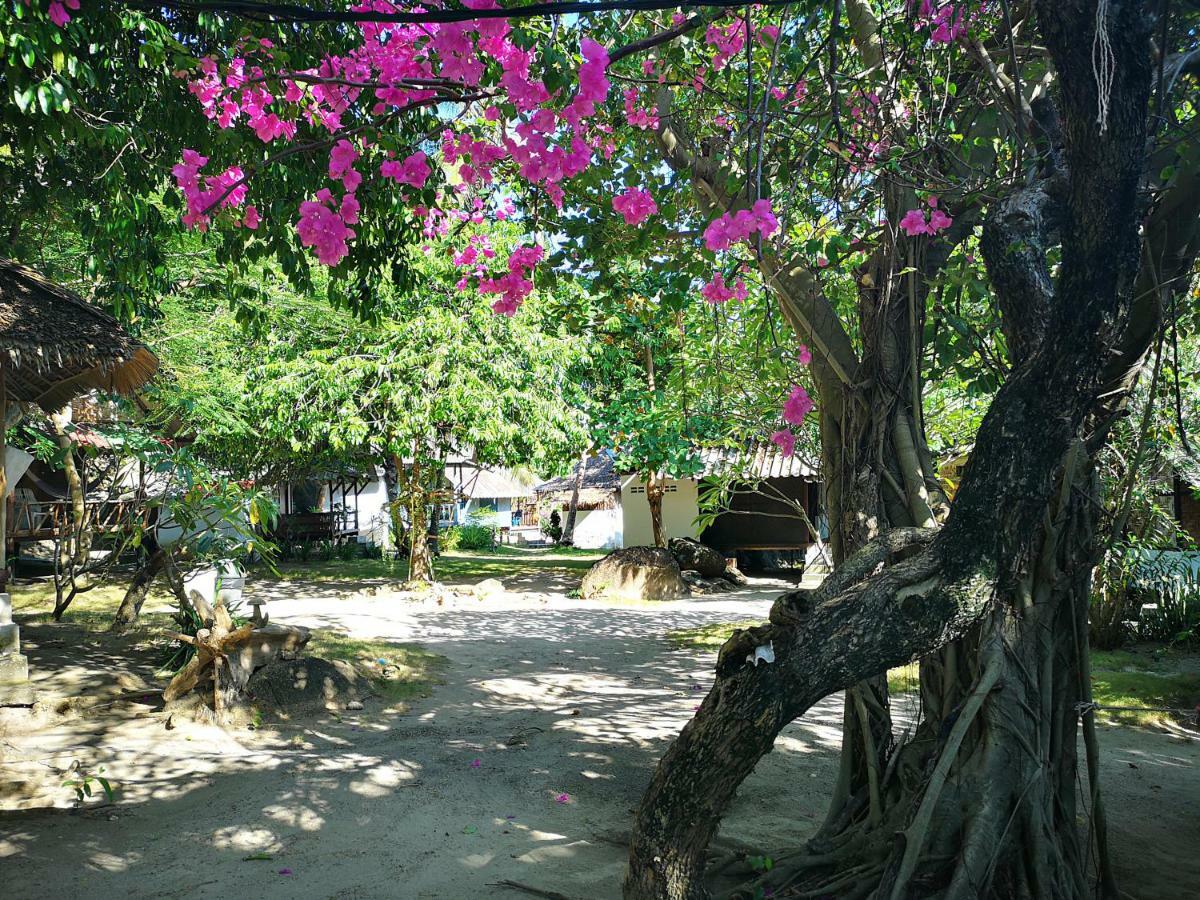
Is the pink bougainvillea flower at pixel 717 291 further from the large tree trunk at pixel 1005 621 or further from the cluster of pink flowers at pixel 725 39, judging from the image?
the large tree trunk at pixel 1005 621

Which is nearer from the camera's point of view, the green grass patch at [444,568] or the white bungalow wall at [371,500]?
the green grass patch at [444,568]

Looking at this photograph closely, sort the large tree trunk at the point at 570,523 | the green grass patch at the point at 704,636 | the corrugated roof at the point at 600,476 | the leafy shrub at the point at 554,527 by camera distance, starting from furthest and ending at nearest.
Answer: the leafy shrub at the point at 554,527 → the large tree trunk at the point at 570,523 → the corrugated roof at the point at 600,476 → the green grass patch at the point at 704,636

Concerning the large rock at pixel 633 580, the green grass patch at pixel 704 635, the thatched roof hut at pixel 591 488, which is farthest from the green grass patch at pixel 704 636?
the thatched roof hut at pixel 591 488

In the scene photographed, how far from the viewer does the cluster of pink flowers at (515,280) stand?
181 inches

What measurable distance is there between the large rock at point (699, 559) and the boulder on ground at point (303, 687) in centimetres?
986

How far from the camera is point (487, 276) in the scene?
4.84 m

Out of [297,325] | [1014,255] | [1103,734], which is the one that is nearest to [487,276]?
[1014,255]

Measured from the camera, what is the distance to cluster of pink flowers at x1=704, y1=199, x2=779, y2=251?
340 cm

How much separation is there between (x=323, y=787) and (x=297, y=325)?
9734 mm

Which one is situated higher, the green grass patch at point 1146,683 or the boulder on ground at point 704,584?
the boulder on ground at point 704,584

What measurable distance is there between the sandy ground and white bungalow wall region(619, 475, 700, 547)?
1246 cm

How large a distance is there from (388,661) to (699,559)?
913cm

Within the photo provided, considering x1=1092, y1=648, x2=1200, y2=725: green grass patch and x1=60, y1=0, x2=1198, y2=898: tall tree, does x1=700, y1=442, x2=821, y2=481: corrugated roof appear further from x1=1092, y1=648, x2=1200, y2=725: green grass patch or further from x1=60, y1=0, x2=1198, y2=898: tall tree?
x1=60, y1=0, x2=1198, y2=898: tall tree

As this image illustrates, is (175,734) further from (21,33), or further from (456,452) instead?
(456,452)
